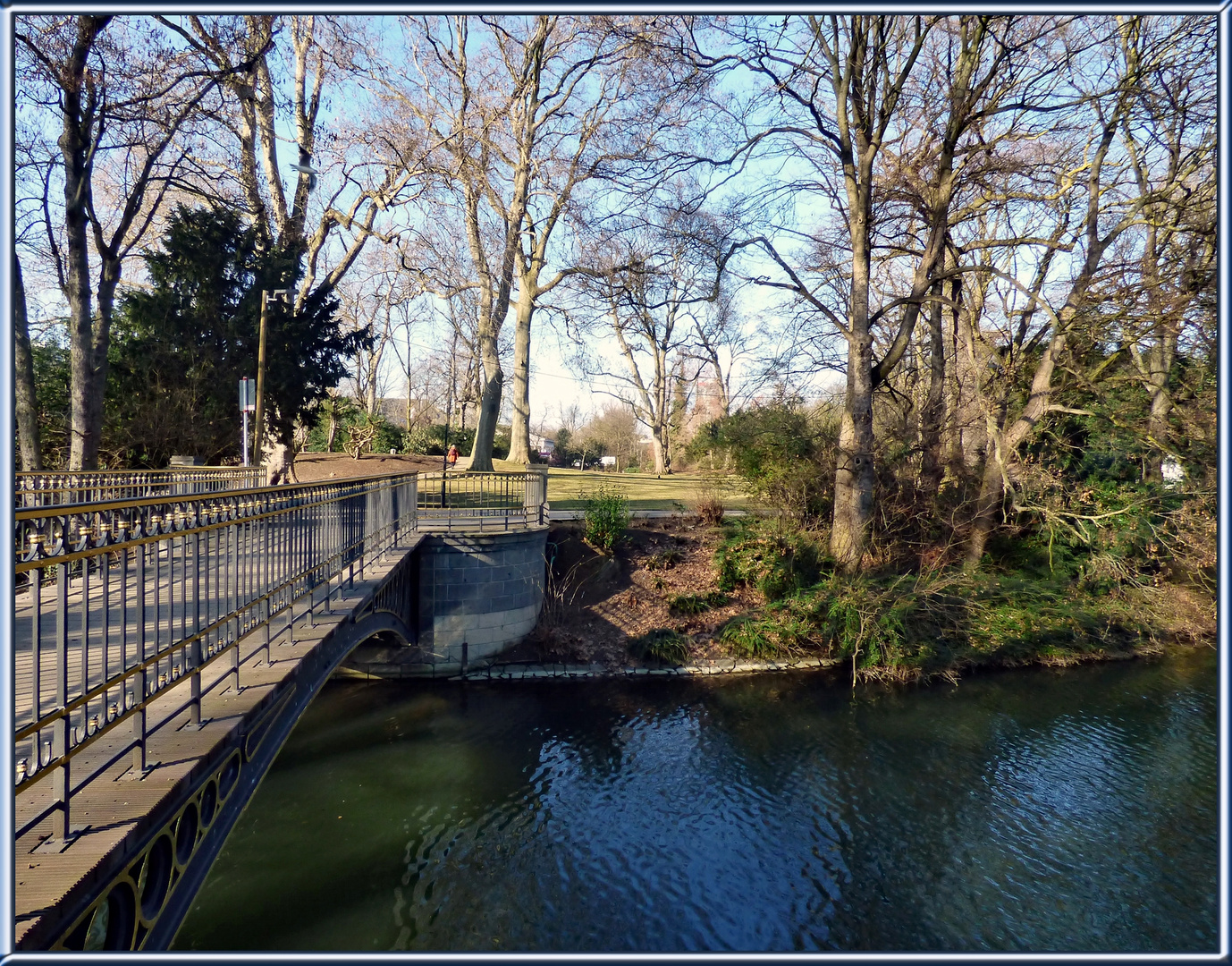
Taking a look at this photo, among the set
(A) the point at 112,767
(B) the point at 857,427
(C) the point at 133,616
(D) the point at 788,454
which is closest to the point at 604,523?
(D) the point at 788,454

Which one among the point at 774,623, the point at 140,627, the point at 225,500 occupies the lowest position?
the point at 774,623

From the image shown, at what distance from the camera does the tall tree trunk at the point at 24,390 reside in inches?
457

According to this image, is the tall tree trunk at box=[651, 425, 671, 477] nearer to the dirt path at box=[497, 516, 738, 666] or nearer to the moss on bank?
the dirt path at box=[497, 516, 738, 666]

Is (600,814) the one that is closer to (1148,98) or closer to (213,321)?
(1148,98)

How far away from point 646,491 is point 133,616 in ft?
61.2

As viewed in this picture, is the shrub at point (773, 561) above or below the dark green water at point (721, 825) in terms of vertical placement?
above

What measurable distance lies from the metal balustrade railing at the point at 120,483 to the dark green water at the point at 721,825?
4069 mm

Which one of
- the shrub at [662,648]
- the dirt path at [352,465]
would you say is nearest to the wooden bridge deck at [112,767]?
the shrub at [662,648]

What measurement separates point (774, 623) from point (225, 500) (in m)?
11.2

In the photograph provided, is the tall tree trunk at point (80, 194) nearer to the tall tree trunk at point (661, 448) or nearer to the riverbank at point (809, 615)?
the riverbank at point (809, 615)

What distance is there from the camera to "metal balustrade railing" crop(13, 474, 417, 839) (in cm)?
257

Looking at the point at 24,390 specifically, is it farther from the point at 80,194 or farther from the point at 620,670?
the point at 620,670
